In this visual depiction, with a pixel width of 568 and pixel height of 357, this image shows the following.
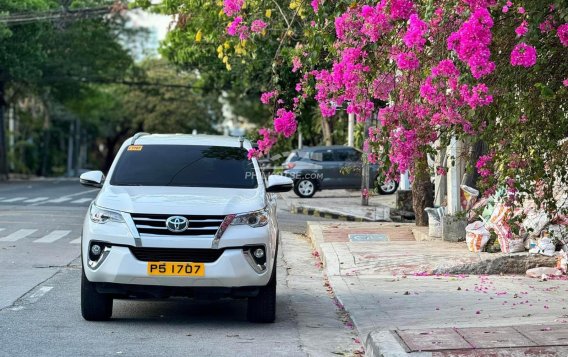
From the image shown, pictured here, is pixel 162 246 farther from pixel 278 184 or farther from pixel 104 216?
pixel 278 184

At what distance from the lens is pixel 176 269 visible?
378 inches

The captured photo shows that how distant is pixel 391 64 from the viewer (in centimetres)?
1017

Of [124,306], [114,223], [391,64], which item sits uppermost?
[391,64]

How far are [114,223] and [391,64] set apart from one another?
2.92m

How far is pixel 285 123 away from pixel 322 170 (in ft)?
83.2

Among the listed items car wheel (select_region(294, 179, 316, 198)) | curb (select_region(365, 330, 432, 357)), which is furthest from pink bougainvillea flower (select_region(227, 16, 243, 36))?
car wheel (select_region(294, 179, 316, 198))

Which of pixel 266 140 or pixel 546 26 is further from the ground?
pixel 546 26

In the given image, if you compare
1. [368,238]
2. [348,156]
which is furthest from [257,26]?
[348,156]

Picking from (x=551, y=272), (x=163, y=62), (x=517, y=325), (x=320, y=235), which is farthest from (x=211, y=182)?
(x=163, y=62)

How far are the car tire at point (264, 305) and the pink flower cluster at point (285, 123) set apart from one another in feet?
4.62

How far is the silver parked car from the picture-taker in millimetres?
35344

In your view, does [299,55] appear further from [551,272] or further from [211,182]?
[551,272]

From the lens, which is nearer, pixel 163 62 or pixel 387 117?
pixel 387 117

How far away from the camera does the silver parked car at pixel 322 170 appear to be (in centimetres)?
3534
